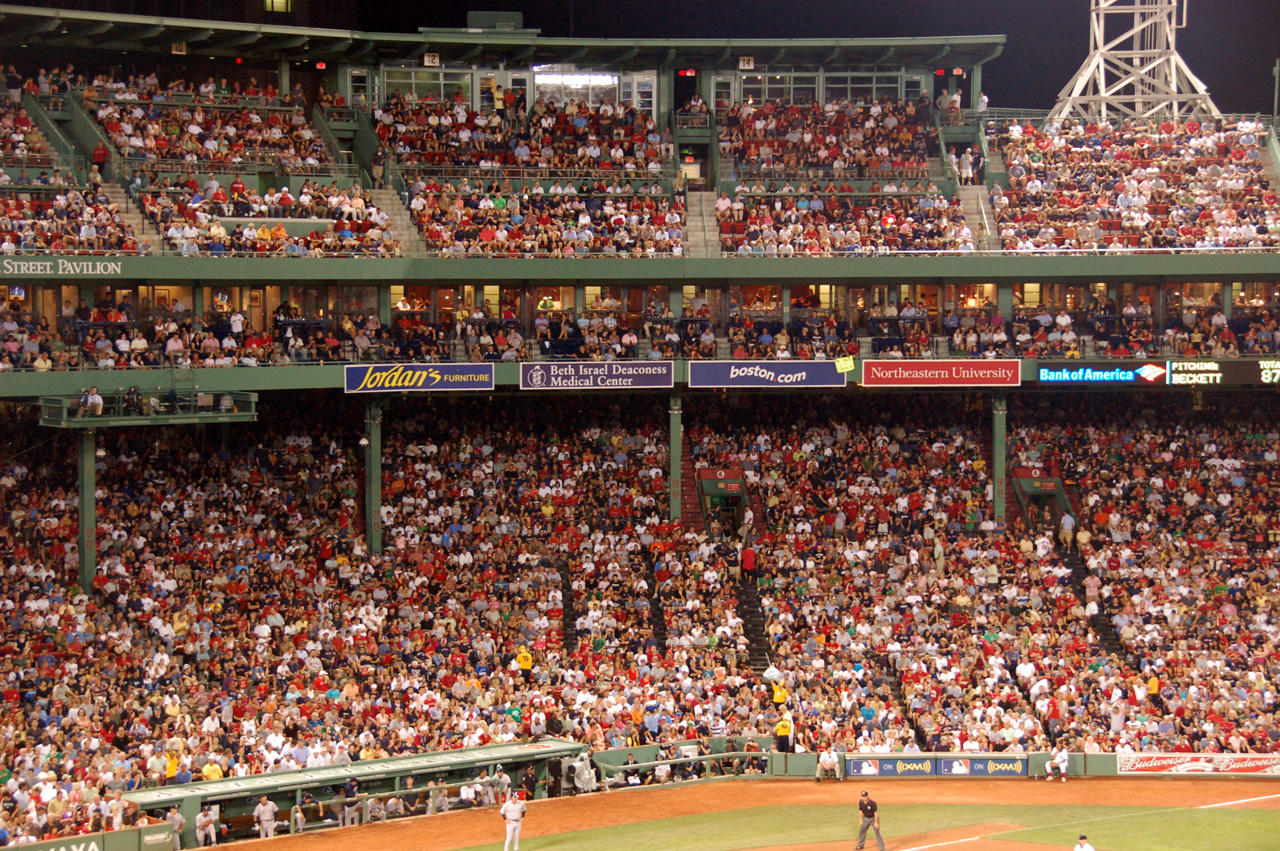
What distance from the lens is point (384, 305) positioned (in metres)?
35.5

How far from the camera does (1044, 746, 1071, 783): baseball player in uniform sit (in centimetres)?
2747

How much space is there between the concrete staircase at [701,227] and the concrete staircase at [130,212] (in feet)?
45.2

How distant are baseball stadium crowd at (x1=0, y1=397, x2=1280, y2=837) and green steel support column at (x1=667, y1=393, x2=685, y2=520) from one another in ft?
1.26

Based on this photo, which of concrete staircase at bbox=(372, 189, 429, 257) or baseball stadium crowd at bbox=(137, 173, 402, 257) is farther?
concrete staircase at bbox=(372, 189, 429, 257)

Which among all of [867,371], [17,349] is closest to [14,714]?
[17,349]

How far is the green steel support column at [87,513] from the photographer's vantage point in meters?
29.6

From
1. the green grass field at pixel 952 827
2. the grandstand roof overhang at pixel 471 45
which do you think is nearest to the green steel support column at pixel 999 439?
the green grass field at pixel 952 827

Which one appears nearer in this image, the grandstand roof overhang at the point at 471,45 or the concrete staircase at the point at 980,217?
the concrete staircase at the point at 980,217

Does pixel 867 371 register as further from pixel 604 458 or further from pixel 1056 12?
pixel 1056 12

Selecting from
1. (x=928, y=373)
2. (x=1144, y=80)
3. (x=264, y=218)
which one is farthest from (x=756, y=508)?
(x=1144, y=80)

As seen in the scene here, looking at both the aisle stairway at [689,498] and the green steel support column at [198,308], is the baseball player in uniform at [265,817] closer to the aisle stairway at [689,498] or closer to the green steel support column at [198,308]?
the green steel support column at [198,308]

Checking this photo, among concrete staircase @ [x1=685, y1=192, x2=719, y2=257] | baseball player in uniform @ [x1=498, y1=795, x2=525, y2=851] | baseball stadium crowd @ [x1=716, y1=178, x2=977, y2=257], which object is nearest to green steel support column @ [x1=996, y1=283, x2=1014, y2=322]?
baseball stadium crowd @ [x1=716, y1=178, x2=977, y2=257]

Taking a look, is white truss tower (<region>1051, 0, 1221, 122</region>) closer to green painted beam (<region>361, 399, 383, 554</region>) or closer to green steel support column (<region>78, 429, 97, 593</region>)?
green painted beam (<region>361, 399, 383, 554</region>)

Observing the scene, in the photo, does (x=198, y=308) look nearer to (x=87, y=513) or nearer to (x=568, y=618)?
(x=87, y=513)
